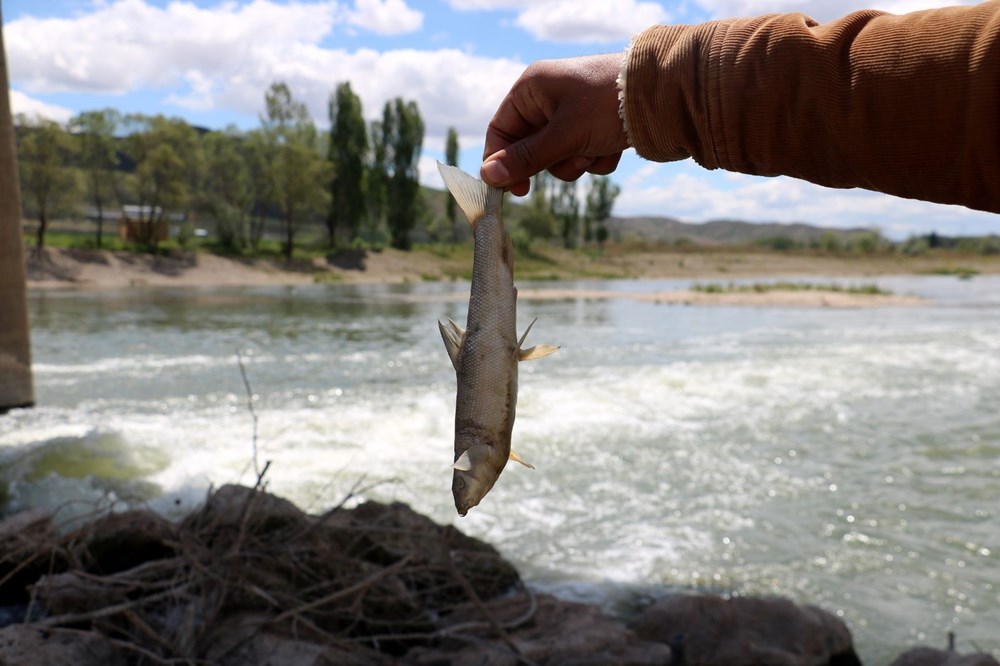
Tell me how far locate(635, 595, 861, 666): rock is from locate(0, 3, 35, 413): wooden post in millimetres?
8294

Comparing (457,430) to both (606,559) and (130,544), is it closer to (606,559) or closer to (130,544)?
(130,544)

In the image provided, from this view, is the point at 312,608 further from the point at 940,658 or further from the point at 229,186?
the point at 229,186

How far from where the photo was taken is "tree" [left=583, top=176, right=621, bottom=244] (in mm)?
88438

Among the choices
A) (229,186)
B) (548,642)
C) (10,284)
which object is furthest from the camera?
(229,186)

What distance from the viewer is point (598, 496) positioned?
9922 mm

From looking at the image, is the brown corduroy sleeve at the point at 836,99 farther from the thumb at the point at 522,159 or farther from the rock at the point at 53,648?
the rock at the point at 53,648

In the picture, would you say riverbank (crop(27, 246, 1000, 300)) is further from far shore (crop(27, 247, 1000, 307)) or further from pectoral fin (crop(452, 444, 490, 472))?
pectoral fin (crop(452, 444, 490, 472))

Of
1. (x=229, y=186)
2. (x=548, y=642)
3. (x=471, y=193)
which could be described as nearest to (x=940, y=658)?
(x=548, y=642)

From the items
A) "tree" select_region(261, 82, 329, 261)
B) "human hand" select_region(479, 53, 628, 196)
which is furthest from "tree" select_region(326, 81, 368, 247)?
"human hand" select_region(479, 53, 628, 196)

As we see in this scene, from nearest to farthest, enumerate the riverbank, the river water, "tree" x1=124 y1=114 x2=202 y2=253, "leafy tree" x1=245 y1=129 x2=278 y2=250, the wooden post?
the river water → the wooden post → the riverbank → "tree" x1=124 y1=114 x2=202 y2=253 → "leafy tree" x1=245 y1=129 x2=278 y2=250

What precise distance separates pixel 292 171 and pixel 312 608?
5986cm

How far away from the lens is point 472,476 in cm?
195

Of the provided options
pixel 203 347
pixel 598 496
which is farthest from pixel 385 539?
pixel 203 347

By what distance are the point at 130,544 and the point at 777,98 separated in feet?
16.6
